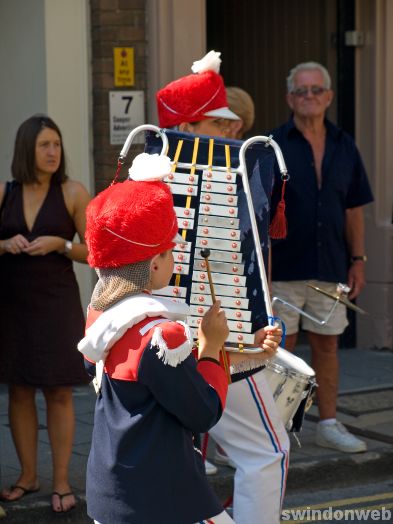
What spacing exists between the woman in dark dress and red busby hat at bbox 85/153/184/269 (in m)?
2.11

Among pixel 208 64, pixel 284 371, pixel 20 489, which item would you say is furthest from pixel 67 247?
pixel 284 371

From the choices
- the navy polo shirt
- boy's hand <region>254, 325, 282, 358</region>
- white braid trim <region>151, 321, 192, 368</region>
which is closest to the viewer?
white braid trim <region>151, 321, 192, 368</region>

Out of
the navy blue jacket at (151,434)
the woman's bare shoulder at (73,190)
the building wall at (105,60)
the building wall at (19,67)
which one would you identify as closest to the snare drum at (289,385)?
the navy blue jacket at (151,434)

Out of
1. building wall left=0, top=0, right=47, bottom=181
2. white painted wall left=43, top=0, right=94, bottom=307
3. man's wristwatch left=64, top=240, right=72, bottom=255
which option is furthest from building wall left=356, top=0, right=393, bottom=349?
man's wristwatch left=64, top=240, right=72, bottom=255

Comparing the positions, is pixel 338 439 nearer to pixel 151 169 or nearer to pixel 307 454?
pixel 307 454

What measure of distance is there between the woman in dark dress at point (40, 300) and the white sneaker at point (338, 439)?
1.67 m

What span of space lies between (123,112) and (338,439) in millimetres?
2894

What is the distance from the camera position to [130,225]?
3.41 meters

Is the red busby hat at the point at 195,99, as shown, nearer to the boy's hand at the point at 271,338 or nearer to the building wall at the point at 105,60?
the boy's hand at the point at 271,338

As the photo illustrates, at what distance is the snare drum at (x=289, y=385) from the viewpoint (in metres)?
4.66

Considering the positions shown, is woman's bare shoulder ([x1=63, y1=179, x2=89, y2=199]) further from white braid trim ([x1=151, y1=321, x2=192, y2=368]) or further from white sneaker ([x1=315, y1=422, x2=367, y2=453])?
white braid trim ([x1=151, y1=321, x2=192, y2=368])

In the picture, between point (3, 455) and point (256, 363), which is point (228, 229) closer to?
point (256, 363)

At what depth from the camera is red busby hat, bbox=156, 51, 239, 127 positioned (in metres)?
4.66

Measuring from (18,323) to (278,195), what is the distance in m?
1.58
